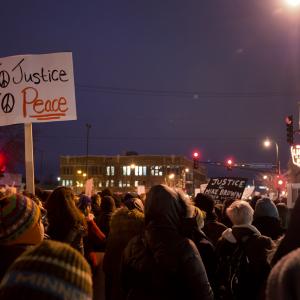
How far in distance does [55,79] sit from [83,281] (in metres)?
6.90

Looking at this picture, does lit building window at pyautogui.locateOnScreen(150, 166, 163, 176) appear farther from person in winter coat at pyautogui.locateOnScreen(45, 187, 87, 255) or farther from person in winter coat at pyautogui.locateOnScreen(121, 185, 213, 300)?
person in winter coat at pyautogui.locateOnScreen(121, 185, 213, 300)

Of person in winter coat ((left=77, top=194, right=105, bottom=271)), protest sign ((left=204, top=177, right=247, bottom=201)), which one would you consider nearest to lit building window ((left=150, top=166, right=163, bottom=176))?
protest sign ((left=204, top=177, right=247, bottom=201))

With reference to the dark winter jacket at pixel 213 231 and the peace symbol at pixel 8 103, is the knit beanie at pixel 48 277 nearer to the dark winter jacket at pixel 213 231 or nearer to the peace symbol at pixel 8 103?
the dark winter jacket at pixel 213 231

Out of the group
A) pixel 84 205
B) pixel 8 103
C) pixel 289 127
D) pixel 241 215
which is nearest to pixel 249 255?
pixel 241 215

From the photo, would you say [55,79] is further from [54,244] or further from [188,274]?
[54,244]

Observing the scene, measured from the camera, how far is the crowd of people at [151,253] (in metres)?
1.92

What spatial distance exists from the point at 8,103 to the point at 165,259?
5.56 metres

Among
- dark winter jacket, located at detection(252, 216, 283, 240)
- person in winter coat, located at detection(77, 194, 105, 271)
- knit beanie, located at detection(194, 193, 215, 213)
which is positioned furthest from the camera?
knit beanie, located at detection(194, 193, 215, 213)

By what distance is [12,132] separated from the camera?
164ft

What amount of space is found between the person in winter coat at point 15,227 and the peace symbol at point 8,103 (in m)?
5.09

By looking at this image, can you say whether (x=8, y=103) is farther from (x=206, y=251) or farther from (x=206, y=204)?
(x=206, y=251)

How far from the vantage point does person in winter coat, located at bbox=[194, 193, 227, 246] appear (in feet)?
23.0

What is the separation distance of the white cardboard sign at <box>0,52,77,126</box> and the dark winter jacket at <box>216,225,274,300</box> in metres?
3.75

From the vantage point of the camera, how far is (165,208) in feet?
13.3
